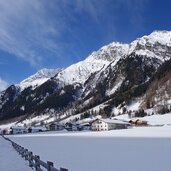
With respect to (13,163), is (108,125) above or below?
above

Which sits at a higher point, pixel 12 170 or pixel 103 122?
pixel 103 122

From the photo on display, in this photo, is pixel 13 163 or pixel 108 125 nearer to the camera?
pixel 13 163

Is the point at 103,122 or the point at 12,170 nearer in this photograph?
the point at 12,170

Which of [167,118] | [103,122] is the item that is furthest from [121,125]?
[167,118]

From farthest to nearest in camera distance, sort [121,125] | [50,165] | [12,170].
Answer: [121,125]
[12,170]
[50,165]

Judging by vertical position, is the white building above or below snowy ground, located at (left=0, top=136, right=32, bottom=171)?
above

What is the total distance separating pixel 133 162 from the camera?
2228 cm

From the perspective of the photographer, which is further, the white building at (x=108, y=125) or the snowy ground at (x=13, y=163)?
the white building at (x=108, y=125)

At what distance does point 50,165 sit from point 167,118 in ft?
550

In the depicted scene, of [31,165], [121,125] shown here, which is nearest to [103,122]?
[121,125]

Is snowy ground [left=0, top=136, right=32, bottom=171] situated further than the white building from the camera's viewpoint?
No

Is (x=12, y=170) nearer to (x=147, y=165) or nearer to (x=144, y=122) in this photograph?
(x=147, y=165)

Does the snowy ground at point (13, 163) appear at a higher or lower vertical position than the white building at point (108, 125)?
lower

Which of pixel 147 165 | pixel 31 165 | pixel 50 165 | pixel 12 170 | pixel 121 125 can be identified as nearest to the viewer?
pixel 50 165
